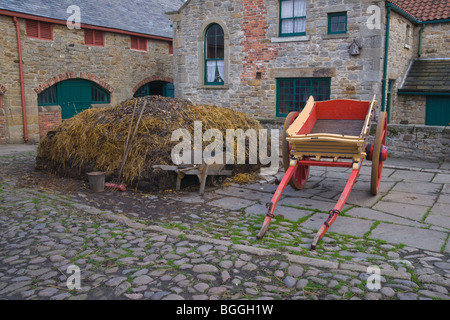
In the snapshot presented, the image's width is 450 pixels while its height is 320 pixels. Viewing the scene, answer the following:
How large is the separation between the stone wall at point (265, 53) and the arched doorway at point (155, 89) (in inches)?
171

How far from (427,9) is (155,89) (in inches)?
514

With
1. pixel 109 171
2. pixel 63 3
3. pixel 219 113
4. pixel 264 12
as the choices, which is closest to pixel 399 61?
pixel 264 12

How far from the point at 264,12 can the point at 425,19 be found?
6417mm

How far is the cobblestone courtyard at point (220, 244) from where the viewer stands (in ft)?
12.3

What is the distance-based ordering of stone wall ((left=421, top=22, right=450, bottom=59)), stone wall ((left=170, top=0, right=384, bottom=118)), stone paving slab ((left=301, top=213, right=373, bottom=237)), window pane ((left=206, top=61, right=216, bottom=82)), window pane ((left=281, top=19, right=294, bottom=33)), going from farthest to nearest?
window pane ((left=206, top=61, right=216, bottom=82))
stone wall ((left=421, top=22, right=450, bottom=59))
window pane ((left=281, top=19, right=294, bottom=33))
stone wall ((left=170, top=0, right=384, bottom=118))
stone paving slab ((left=301, top=213, right=373, bottom=237))

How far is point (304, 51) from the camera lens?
551 inches

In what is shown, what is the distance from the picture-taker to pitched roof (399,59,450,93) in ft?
48.2

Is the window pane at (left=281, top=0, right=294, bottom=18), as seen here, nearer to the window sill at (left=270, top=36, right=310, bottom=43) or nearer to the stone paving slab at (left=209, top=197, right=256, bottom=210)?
the window sill at (left=270, top=36, right=310, bottom=43)

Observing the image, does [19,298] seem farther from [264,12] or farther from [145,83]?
[145,83]

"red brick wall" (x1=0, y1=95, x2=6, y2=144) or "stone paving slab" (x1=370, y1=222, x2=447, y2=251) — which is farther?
"red brick wall" (x1=0, y1=95, x2=6, y2=144)

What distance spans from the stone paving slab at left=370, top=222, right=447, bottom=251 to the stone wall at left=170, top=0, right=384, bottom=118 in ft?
27.7

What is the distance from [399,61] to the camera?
14.7 metres

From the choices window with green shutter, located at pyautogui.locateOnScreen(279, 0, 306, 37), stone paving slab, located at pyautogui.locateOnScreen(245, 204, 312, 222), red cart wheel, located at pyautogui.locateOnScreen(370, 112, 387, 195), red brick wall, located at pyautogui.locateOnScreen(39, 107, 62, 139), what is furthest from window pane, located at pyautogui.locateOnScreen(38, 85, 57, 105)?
red cart wheel, located at pyautogui.locateOnScreen(370, 112, 387, 195)
